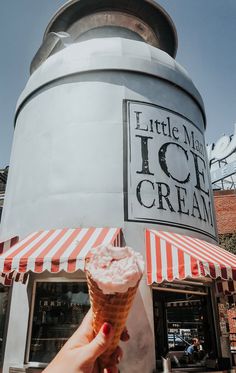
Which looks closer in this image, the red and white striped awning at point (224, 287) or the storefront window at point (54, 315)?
the storefront window at point (54, 315)

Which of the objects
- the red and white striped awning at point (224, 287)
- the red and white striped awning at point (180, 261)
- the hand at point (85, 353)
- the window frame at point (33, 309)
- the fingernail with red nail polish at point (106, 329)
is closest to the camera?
the hand at point (85, 353)

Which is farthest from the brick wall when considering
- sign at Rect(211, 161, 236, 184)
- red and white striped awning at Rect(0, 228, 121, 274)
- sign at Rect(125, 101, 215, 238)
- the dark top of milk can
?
red and white striped awning at Rect(0, 228, 121, 274)

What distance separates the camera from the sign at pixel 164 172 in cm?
736

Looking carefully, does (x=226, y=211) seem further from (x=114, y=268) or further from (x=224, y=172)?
(x=114, y=268)

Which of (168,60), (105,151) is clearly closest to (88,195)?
(105,151)

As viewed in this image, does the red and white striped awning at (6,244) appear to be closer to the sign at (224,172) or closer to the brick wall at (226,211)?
the brick wall at (226,211)

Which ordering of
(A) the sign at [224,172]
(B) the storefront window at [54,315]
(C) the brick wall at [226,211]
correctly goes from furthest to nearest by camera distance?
(A) the sign at [224,172], (C) the brick wall at [226,211], (B) the storefront window at [54,315]

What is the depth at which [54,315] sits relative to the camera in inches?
258

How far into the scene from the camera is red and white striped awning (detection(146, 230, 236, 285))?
5617 millimetres

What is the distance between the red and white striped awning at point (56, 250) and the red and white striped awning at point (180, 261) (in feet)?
2.67

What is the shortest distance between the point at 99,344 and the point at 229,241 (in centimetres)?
1848

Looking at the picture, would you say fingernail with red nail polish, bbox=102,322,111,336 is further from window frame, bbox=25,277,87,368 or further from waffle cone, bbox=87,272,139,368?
window frame, bbox=25,277,87,368

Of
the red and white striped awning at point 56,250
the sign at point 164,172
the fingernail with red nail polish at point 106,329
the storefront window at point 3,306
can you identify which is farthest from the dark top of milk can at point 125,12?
the fingernail with red nail polish at point 106,329

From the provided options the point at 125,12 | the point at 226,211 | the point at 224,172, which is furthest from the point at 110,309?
the point at 224,172
